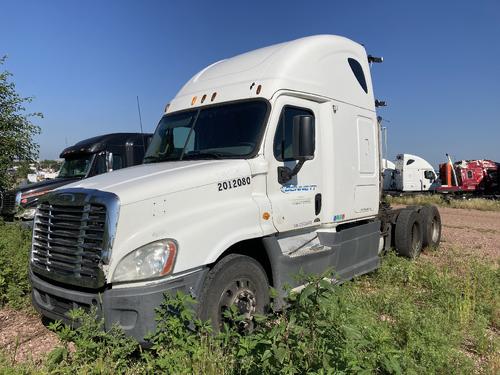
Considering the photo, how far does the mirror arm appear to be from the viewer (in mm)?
4789

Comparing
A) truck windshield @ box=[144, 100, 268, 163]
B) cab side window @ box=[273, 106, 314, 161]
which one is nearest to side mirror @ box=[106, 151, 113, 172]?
truck windshield @ box=[144, 100, 268, 163]

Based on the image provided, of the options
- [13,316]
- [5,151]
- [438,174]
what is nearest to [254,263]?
[13,316]

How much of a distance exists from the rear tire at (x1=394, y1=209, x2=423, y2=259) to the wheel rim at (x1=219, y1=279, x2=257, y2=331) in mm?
4912

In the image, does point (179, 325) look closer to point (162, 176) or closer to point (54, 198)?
point (162, 176)

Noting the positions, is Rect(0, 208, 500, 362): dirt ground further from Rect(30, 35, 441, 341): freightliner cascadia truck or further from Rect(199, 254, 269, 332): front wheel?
Rect(199, 254, 269, 332): front wheel

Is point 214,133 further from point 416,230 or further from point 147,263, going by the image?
point 416,230

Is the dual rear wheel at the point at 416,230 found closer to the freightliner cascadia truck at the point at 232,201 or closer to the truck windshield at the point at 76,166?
the freightliner cascadia truck at the point at 232,201

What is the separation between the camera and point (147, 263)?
355 cm

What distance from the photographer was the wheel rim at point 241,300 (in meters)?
4.05

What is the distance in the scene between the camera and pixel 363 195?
21.4 ft

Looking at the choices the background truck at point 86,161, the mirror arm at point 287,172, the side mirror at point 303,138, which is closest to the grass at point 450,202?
the background truck at point 86,161

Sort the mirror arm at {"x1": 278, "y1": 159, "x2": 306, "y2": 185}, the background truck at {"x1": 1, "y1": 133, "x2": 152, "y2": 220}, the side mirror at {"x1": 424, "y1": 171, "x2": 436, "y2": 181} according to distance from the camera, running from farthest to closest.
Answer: the side mirror at {"x1": 424, "y1": 171, "x2": 436, "y2": 181} < the background truck at {"x1": 1, "y1": 133, "x2": 152, "y2": 220} < the mirror arm at {"x1": 278, "y1": 159, "x2": 306, "y2": 185}

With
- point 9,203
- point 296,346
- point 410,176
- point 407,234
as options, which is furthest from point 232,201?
point 410,176

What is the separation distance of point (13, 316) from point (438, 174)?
103 feet
